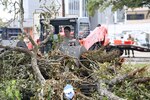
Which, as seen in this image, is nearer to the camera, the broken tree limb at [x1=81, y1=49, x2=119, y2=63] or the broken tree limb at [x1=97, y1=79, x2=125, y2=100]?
the broken tree limb at [x1=97, y1=79, x2=125, y2=100]

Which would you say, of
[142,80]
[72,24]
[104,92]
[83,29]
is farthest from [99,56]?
[83,29]

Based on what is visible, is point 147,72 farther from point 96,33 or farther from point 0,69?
point 96,33

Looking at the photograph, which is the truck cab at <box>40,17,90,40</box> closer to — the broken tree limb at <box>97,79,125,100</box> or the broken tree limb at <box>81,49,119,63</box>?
the broken tree limb at <box>81,49,119,63</box>

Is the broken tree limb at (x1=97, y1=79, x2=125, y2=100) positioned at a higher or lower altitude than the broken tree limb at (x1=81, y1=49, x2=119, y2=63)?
lower

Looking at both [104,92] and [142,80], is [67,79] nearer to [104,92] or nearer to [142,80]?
[104,92]

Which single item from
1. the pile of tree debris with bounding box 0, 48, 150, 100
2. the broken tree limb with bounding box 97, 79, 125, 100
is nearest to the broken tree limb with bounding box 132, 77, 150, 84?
the pile of tree debris with bounding box 0, 48, 150, 100

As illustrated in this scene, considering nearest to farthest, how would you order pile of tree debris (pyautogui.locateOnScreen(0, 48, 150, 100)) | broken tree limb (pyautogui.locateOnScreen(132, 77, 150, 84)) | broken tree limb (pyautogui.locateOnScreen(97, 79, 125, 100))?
broken tree limb (pyautogui.locateOnScreen(97, 79, 125, 100)), pile of tree debris (pyautogui.locateOnScreen(0, 48, 150, 100)), broken tree limb (pyautogui.locateOnScreen(132, 77, 150, 84))

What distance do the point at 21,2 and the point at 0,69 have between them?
1023 millimetres

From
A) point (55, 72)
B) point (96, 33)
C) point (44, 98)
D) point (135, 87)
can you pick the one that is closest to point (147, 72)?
point (135, 87)

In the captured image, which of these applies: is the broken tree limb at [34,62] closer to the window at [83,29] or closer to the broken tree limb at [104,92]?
the broken tree limb at [104,92]

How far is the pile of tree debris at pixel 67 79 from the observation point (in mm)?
5707

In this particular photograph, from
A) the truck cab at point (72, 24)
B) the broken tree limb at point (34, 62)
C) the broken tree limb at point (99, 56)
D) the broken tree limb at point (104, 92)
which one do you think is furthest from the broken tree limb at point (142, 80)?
the truck cab at point (72, 24)

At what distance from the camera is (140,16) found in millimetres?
88875

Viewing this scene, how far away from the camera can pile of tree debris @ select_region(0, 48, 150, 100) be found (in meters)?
5.71
